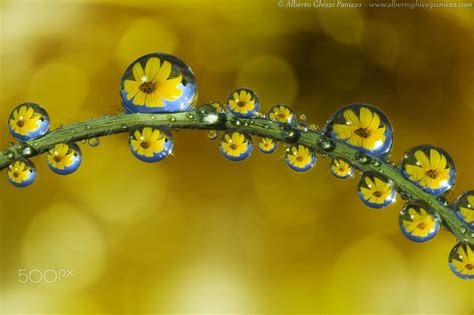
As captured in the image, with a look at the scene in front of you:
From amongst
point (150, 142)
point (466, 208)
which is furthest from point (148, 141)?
point (466, 208)

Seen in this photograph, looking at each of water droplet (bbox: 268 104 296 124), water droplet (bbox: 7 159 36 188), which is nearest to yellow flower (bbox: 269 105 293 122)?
water droplet (bbox: 268 104 296 124)

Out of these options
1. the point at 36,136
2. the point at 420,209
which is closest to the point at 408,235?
the point at 420,209

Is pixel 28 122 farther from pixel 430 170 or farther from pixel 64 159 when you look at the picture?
pixel 430 170

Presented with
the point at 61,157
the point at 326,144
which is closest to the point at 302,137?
the point at 326,144

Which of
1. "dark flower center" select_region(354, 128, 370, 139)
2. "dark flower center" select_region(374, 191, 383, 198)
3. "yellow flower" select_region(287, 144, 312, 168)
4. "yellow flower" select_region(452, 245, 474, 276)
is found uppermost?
"yellow flower" select_region(287, 144, 312, 168)

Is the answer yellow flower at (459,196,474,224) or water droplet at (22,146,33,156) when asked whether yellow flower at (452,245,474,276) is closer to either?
yellow flower at (459,196,474,224)

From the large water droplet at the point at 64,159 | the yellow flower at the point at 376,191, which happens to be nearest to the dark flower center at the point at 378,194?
the yellow flower at the point at 376,191

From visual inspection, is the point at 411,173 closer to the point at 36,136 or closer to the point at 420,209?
the point at 420,209
